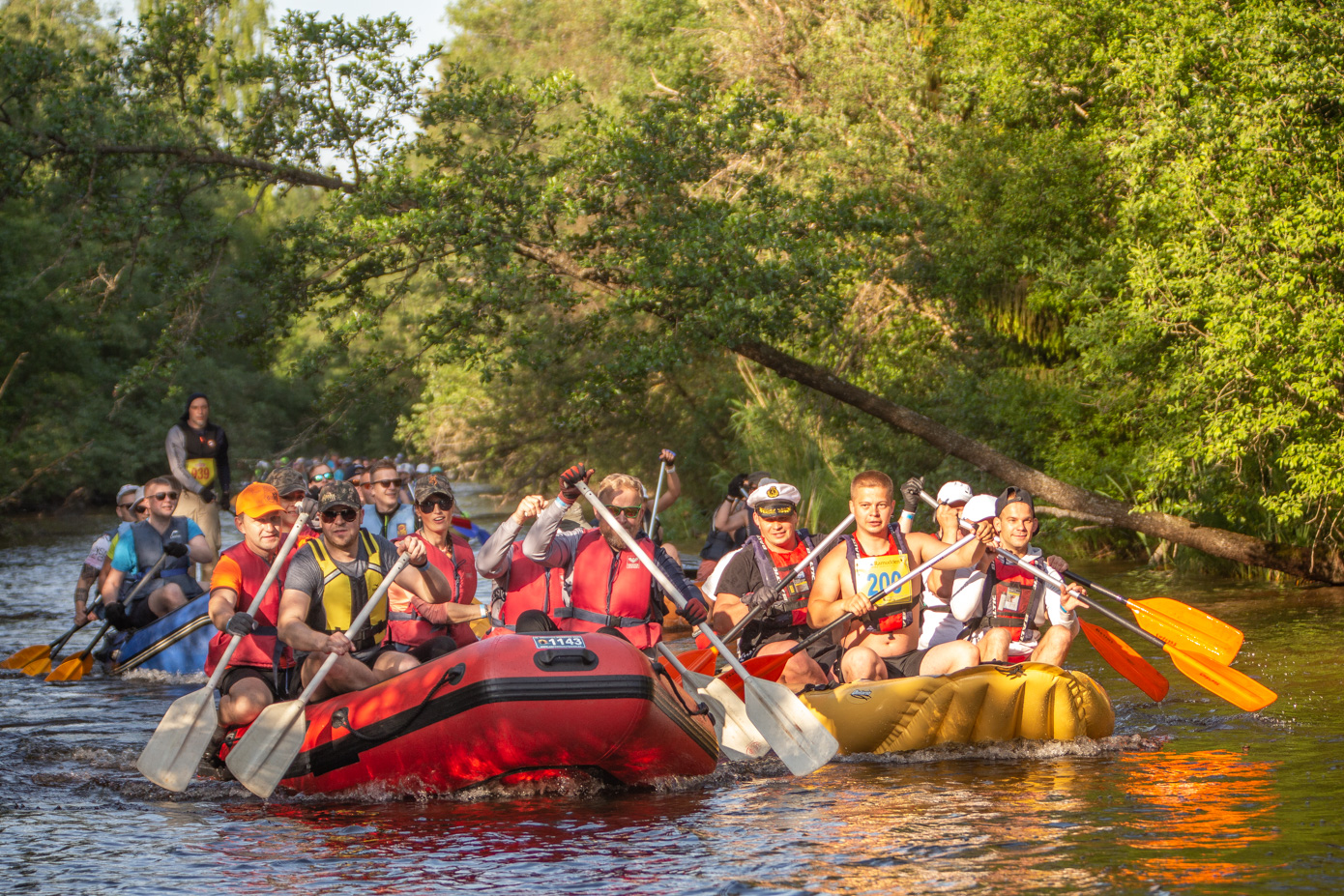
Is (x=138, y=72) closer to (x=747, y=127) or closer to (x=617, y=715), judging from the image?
(x=747, y=127)

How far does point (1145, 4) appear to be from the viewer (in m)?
14.3

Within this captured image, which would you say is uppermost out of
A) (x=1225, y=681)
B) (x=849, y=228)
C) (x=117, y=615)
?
(x=849, y=228)

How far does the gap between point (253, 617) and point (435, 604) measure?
0.85m

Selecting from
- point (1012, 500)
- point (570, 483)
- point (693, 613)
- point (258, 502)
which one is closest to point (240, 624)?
point (258, 502)

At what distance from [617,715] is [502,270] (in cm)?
943

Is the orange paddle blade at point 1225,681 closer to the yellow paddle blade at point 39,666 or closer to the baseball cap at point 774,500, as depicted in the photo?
the baseball cap at point 774,500

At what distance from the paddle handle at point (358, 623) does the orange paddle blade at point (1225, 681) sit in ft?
12.7

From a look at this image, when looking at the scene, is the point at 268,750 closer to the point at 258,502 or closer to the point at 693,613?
the point at 258,502

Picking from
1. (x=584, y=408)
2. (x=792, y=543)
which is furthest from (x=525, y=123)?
(x=792, y=543)

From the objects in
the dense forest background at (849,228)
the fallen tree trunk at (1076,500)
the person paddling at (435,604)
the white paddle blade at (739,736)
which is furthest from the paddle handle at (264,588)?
the fallen tree trunk at (1076,500)

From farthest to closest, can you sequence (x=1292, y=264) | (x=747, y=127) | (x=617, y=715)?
(x=747, y=127)
(x=1292, y=264)
(x=617, y=715)

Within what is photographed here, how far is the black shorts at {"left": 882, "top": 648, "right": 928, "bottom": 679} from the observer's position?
7055 millimetres

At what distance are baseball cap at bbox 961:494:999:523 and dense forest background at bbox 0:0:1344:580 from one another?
4.97 metres

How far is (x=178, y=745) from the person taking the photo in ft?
19.9
